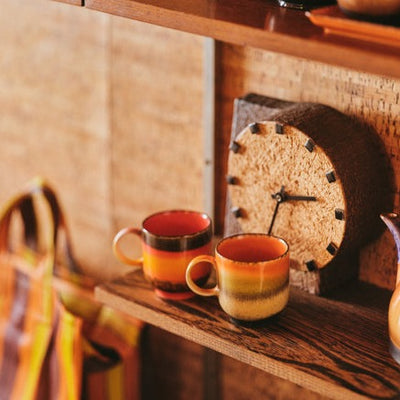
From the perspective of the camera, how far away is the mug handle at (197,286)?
3.51 ft

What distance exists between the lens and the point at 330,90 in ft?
3.85

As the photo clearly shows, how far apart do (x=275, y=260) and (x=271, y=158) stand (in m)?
0.16

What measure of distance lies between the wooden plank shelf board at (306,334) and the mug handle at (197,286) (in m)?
0.03

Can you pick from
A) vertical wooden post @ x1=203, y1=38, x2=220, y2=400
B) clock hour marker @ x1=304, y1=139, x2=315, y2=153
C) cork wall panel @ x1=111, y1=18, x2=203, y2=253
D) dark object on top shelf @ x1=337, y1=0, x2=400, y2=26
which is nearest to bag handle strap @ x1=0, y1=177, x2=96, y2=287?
cork wall panel @ x1=111, y1=18, x2=203, y2=253

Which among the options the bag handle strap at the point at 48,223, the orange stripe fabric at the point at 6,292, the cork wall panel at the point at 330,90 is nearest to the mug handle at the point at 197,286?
the cork wall panel at the point at 330,90

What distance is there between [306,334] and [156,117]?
1.97 feet

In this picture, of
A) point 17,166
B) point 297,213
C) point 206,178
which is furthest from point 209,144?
point 17,166

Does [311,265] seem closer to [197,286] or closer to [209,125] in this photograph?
[197,286]

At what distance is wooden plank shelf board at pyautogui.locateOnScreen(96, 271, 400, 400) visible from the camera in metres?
0.97

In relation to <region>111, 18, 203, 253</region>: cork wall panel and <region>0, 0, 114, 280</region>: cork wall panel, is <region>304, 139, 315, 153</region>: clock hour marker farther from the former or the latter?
<region>0, 0, 114, 280</region>: cork wall panel

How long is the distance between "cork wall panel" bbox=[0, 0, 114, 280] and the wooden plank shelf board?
527mm

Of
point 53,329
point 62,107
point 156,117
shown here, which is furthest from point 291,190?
point 62,107

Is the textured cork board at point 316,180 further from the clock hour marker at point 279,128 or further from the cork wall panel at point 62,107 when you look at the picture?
the cork wall panel at point 62,107

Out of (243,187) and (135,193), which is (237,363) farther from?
(243,187)
